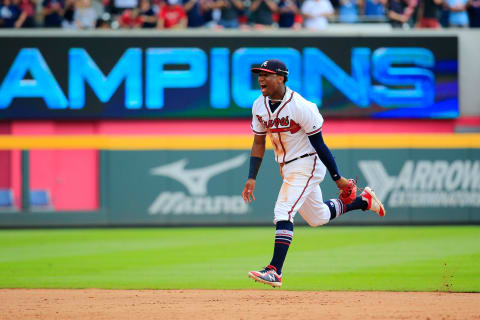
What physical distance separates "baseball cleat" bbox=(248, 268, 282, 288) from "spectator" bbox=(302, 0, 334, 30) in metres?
11.8

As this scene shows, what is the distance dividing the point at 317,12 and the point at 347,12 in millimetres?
927

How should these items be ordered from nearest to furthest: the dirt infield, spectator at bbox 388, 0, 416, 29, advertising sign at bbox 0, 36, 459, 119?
the dirt infield, advertising sign at bbox 0, 36, 459, 119, spectator at bbox 388, 0, 416, 29

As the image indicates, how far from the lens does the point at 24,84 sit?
17.8 metres

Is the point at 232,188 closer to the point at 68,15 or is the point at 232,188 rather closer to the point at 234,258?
the point at 234,258

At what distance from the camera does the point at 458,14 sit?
18828 mm

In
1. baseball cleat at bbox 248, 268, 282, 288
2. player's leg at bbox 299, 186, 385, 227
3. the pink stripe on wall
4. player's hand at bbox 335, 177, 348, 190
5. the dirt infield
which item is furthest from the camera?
the pink stripe on wall

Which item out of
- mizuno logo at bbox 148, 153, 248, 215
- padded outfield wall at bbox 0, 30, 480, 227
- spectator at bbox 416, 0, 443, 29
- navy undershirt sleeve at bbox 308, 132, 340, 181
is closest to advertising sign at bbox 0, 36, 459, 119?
padded outfield wall at bbox 0, 30, 480, 227

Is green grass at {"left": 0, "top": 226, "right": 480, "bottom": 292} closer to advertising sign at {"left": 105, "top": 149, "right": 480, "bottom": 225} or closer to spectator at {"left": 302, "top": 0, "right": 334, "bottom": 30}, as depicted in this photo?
advertising sign at {"left": 105, "top": 149, "right": 480, "bottom": 225}

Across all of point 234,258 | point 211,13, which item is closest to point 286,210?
point 234,258

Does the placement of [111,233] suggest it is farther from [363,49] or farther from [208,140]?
[363,49]

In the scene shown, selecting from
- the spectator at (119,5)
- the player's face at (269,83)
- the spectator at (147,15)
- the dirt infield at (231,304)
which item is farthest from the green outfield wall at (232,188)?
the player's face at (269,83)

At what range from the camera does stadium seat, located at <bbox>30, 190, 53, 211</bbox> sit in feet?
55.2

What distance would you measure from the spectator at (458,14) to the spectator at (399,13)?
2.97 ft

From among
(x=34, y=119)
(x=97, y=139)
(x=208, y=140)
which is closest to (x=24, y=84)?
(x=34, y=119)
